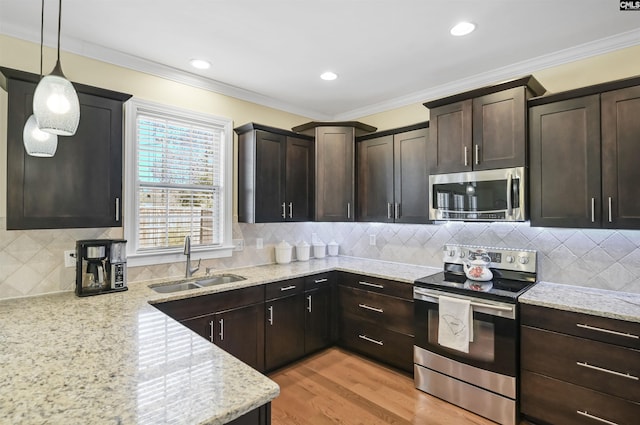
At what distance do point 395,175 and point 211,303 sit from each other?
2.19 meters

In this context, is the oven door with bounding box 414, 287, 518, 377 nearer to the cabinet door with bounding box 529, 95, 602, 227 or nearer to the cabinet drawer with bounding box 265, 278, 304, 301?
the cabinet door with bounding box 529, 95, 602, 227

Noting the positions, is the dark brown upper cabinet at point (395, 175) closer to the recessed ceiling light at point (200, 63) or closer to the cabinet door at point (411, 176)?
the cabinet door at point (411, 176)

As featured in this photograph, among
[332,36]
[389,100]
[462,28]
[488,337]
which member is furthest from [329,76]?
[488,337]

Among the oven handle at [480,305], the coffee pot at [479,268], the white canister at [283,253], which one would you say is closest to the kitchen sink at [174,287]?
the white canister at [283,253]

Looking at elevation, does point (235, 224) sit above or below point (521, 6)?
below

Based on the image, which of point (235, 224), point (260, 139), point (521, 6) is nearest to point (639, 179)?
point (521, 6)

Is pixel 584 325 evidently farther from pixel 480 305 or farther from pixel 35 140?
pixel 35 140

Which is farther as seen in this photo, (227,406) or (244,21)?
(244,21)

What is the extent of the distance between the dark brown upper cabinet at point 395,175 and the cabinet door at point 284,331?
1269mm

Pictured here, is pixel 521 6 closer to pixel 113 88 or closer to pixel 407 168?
pixel 407 168

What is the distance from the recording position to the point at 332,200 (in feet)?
12.3

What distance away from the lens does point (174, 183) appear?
3.05 m

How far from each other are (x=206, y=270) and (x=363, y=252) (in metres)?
1.89

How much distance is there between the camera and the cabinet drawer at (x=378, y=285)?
9.80 feet
